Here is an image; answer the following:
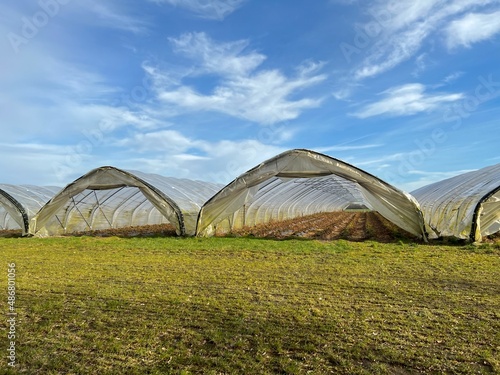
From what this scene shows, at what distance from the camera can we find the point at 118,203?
63.7 feet

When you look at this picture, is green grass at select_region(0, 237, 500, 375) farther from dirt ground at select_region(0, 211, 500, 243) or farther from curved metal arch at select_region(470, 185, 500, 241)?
dirt ground at select_region(0, 211, 500, 243)

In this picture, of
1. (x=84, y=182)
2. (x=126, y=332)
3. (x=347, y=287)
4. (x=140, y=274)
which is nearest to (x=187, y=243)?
(x=140, y=274)

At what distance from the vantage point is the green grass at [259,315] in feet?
13.4

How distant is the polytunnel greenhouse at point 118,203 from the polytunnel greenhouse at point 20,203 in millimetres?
720

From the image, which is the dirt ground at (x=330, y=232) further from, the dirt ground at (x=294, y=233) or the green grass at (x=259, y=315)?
the green grass at (x=259, y=315)

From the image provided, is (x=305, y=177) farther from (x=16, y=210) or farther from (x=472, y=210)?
(x=16, y=210)

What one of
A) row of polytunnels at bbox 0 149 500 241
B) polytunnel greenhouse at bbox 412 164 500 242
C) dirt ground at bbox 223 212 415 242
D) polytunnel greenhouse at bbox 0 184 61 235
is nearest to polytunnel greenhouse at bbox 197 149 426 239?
row of polytunnels at bbox 0 149 500 241

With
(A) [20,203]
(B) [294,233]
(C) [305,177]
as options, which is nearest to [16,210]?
(A) [20,203]

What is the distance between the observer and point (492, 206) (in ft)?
38.8

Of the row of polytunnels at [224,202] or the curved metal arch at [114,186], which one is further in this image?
the curved metal arch at [114,186]

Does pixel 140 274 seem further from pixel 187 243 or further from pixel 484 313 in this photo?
pixel 484 313

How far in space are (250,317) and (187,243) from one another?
303 inches

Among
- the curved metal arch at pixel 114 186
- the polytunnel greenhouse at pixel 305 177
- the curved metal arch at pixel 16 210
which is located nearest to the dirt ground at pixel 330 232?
the polytunnel greenhouse at pixel 305 177

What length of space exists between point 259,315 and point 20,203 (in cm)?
1489
